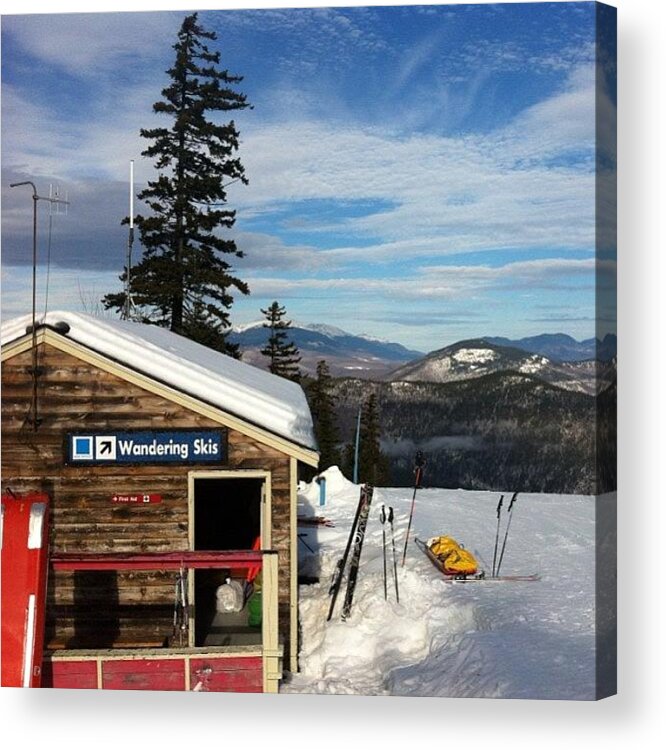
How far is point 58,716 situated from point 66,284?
706cm

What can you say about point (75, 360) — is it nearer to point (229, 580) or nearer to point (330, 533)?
point (229, 580)

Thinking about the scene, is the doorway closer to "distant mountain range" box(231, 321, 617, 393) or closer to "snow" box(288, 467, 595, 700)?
"snow" box(288, 467, 595, 700)

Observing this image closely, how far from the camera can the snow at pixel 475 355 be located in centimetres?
2208

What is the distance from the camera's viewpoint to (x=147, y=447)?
12.1m

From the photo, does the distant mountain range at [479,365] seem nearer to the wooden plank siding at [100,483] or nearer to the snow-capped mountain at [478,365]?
the snow-capped mountain at [478,365]

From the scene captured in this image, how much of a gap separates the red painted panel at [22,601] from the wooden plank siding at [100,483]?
1.86 ft

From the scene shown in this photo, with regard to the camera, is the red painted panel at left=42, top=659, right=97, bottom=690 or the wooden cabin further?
the wooden cabin

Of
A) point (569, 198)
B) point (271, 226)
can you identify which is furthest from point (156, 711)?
point (271, 226)

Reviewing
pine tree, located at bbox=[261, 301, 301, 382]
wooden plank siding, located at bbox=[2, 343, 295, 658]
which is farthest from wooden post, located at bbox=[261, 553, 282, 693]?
pine tree, located at bbox=[261, 301, 301, 382]

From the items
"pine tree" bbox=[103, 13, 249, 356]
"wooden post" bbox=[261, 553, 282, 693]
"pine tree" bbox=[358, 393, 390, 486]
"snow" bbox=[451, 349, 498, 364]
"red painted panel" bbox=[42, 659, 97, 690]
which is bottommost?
"red painted panel" bbox=[42, 659, 97, 690]

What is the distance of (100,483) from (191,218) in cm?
1087

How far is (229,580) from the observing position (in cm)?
1349

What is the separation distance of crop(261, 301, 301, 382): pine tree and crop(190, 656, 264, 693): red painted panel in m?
11.6

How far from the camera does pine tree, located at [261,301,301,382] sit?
2305cm
